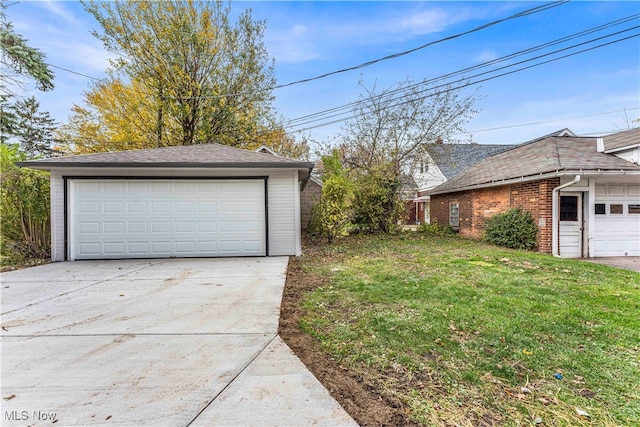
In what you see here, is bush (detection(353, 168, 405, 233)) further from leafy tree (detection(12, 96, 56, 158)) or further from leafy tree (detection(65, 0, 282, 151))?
leafy tree (detection(12, 96, 56, 158))

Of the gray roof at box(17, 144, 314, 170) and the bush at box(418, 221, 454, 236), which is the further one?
the bush at box(418, 221, 454, 236)

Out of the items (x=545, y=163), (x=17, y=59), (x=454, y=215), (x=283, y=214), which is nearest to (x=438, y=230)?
(x=454, y=215)

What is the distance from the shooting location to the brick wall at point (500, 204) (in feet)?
28.5

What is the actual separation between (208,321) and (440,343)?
101 inches

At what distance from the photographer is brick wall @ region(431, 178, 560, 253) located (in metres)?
8.70

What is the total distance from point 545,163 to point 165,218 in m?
11.2

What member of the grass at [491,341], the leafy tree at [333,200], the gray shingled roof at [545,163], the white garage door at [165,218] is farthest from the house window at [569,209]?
the white garage door at [165,218]

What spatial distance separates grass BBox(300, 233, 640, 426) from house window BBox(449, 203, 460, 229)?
7.92 metres

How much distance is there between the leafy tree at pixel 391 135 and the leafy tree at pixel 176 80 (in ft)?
18.9

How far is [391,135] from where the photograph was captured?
13.1 meters

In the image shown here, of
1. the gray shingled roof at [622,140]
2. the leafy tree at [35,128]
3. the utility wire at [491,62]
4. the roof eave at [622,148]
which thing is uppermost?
the leafy tree at [35,128]

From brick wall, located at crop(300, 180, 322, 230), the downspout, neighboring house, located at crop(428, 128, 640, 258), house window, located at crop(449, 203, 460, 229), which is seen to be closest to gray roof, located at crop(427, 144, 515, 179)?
house window, located at crop(449, 203, 460, 229)

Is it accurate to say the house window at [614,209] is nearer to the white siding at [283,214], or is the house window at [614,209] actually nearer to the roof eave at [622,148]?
the roof eave at [622,148]

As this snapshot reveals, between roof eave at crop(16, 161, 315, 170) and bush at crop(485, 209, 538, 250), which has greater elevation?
→ roof eave at crop(16, 161, 315, 170)
